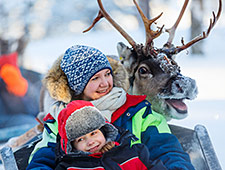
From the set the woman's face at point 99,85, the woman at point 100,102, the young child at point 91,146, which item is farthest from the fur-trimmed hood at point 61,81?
the young child at point 91,146

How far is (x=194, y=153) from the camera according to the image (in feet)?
7.75

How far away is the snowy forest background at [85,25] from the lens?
31.5 ft

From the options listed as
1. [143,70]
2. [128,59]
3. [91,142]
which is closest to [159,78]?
[143,70]

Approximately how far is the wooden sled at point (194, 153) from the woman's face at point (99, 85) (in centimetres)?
77

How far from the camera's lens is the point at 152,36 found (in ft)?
9.18

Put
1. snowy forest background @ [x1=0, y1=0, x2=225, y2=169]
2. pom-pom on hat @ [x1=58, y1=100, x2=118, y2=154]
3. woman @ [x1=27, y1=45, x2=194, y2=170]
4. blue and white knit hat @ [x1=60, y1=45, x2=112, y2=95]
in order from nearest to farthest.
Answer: pom-pom on hat @ [x1=58, y1=100, x2=118, y2=154] → woman @ [x1=27, y1=45, x2=194, y2=170] → blue and white knit hat @ [x1=60, y1=45, x2=112, y2=95] → snowy forest background @ [x1=0, y1=0, x2=225, y2=169]

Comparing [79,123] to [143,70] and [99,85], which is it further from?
[143,70]

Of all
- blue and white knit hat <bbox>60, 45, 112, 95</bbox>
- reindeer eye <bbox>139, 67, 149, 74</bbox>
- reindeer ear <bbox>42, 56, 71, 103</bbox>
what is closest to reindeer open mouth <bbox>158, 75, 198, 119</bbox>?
reindeer eye <bbox>139, 67, 149, 74</bbox>

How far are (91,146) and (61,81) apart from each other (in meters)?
0.64

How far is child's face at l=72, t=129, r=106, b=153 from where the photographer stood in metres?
1.66

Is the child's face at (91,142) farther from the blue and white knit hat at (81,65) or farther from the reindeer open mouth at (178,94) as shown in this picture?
the reindeer open mouth at (178,94)

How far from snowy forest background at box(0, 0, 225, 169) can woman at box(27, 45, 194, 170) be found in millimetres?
5010

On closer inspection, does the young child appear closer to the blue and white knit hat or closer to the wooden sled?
the blue and white knit hat

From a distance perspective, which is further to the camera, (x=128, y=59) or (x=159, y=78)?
(x=128, y=59)
